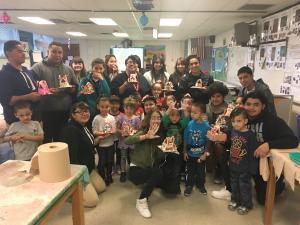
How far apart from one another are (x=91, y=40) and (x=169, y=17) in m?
8.05

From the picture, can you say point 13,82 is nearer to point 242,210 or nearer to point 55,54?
point 55,54

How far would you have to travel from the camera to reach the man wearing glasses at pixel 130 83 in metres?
3.29

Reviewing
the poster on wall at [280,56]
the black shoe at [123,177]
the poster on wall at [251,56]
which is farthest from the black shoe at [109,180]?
the poster on wall at [251,56]

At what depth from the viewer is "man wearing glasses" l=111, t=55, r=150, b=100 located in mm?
3287

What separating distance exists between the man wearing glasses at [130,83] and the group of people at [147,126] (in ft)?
0.04

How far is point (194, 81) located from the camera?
329 cm

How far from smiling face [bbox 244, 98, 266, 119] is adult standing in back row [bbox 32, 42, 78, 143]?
6.75 ft

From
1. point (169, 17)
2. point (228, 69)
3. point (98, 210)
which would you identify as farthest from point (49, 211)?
point (228, 69)

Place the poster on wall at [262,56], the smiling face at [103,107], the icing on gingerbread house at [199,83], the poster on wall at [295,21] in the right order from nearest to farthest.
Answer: the smiling face at [103,107] → the icing on gingerbread house at [199,83] → the poster on wall at [295,21] → the poster on wall at [262,56]

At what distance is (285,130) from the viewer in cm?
222

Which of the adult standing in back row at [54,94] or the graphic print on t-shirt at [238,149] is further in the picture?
the adult standing in back row at [54,94]

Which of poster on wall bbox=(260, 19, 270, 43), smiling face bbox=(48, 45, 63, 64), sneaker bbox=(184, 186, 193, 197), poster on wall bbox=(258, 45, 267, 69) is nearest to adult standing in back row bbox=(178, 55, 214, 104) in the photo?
sneaker bbox=(184, 186, 193, 197)

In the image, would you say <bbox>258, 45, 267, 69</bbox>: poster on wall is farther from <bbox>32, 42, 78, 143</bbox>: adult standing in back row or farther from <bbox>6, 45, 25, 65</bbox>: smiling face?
<bbox>6, 45, 25, 65</bbox>: smiling face

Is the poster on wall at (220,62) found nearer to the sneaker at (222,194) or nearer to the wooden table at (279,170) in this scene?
the sneaker at (222,194)
